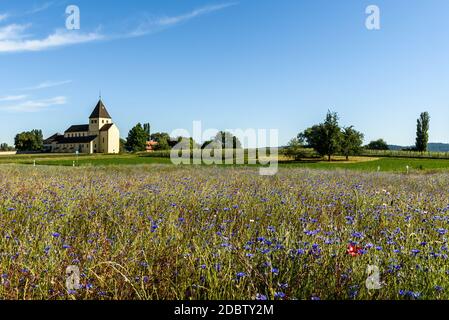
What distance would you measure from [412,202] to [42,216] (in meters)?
5.54

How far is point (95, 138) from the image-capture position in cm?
10219

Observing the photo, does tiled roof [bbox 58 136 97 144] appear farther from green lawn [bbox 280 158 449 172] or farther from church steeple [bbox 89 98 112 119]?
green lawn [bbox 280 158 449 172]

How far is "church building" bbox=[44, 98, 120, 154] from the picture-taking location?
99.0 metres

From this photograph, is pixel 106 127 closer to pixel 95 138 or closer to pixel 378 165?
pixel 95 138

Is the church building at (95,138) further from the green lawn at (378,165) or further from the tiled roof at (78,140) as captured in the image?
the green lawn at (378,165)

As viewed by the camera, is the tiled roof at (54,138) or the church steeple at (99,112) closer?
the church steeple at (99,112)

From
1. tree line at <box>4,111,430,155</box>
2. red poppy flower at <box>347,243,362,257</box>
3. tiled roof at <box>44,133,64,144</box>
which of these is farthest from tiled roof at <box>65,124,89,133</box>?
red poppy flower at <box>347,243,362,257</box>

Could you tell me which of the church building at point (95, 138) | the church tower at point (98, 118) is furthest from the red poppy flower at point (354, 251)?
the church tower at point (98, 118)

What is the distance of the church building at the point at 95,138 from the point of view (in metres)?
99.0

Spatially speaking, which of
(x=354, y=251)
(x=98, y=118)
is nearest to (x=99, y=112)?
(x=98, y=118)
